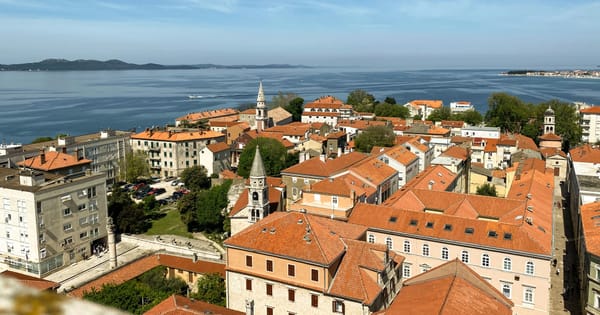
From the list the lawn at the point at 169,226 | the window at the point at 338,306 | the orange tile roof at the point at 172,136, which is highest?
the orange tile roof at the point at 172,136

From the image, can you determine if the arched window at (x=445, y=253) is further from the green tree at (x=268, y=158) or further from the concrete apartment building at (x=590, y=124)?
the concrete apartment building at (x=590, y=124)

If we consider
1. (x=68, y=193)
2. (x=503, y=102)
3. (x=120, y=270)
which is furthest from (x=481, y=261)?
(x=503, y=102)

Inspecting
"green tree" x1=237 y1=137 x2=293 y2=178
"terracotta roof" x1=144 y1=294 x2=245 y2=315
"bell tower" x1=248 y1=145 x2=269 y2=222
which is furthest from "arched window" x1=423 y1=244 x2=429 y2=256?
"green tree" x1=237 y1=137 x2=293 y2=178

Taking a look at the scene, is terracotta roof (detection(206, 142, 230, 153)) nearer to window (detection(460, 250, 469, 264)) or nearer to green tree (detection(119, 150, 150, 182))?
green tree (detection(119, 150, 150, 182))

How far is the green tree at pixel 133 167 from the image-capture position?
195 ft

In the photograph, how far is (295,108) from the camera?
100562 millimetres

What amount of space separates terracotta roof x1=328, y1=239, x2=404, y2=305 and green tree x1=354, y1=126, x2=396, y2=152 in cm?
3559

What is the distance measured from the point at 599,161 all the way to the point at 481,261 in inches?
1047

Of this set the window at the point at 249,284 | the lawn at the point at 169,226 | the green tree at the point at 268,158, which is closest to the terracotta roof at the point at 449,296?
the window at the point at 249,284

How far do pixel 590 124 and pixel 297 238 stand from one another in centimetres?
6966

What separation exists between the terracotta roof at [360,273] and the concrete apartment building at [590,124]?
66.9m

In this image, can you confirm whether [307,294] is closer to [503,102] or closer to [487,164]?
[487,164]

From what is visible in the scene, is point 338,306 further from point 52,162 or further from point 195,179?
point 195,179

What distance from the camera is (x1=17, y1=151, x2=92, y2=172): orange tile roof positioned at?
44156 mm
